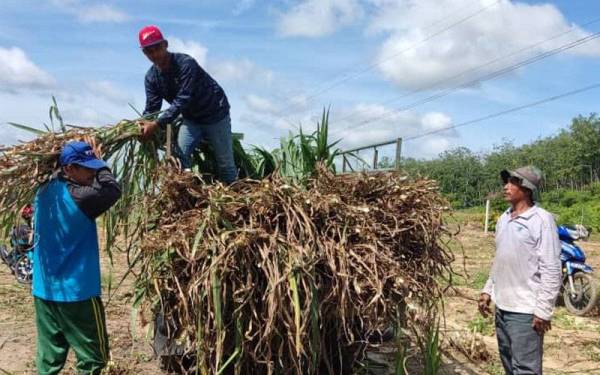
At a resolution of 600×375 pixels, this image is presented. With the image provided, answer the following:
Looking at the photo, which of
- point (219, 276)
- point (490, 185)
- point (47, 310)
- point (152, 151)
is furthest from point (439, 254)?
point (490, 185)

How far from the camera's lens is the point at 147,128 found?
3574mm

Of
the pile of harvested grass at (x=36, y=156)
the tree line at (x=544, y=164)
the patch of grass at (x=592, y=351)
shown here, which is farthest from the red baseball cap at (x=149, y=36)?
the tree line at (x=544, y=164)

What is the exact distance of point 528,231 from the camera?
3.29 m

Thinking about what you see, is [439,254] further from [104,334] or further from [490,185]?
[490,185]

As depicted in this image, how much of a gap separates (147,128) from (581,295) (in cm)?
539

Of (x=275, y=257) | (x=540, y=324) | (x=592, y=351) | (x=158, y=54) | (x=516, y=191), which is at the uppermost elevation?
(x=158, y=54)

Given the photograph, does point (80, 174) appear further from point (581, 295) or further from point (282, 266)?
point (581, 295)

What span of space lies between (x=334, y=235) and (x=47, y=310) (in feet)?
5.43

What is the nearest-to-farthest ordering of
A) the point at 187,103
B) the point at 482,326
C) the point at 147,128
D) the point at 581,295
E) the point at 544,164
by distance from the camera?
the point at 147,128, the point at 187,103, the point at 482,326, the point at 581,295, the point at 544,164

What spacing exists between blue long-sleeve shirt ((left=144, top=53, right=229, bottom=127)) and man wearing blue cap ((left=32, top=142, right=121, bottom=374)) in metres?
0.66

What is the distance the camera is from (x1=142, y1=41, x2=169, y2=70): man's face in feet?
12.1

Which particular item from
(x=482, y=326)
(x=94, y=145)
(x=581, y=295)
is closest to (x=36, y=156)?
(x=94, y=145)

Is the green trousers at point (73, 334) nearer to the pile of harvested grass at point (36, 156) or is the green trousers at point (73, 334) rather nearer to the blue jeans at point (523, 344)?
the pile of harvested grass at point (36, 156)

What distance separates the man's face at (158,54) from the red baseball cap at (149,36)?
25 mm
